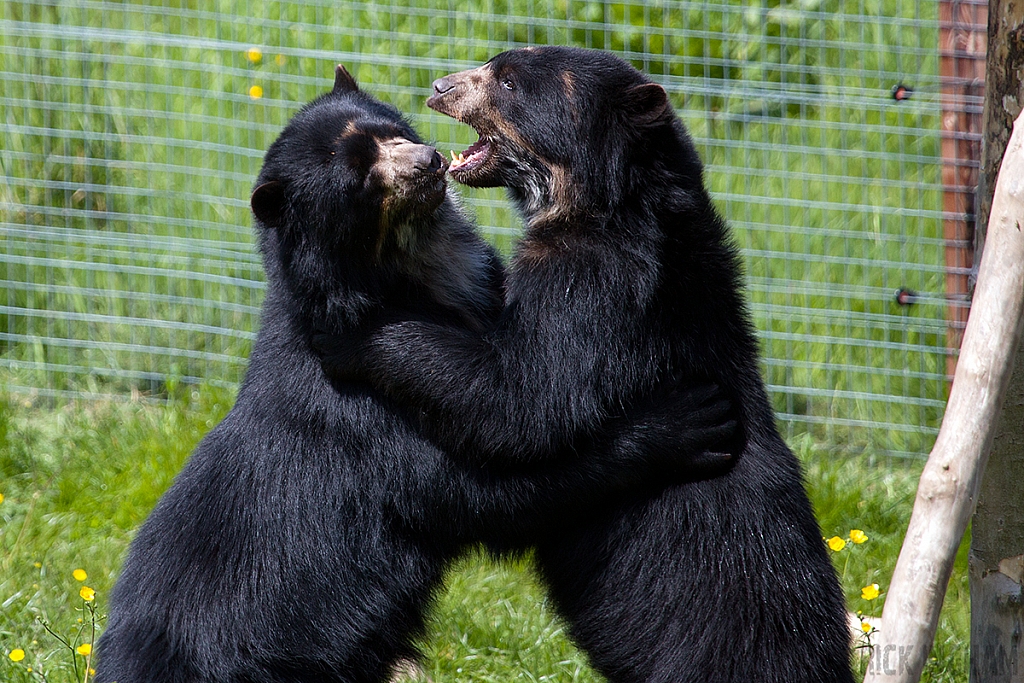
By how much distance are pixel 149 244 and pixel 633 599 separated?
3.84m

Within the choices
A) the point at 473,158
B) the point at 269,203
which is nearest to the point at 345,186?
the point at 269,203

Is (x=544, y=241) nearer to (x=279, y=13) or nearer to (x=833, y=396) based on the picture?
(x=833, y=396)

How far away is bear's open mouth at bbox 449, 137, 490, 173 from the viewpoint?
3781 millimetres

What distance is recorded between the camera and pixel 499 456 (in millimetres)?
3301

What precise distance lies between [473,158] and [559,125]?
0.34 meters

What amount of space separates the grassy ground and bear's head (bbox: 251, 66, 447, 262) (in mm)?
1050

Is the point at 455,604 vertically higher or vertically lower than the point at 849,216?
lower

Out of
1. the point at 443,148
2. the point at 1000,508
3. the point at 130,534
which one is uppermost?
the point at 443,148

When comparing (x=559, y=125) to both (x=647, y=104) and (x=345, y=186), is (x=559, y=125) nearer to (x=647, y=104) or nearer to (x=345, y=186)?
(x=647, y=104)

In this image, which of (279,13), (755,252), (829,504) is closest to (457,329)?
Result: (829,504)

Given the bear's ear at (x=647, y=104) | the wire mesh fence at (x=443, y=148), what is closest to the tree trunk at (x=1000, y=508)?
the bear's ear at (x=647, y=104)

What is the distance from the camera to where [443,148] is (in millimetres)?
6168

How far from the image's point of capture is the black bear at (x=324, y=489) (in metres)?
3.34

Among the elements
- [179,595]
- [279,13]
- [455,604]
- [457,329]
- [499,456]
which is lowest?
[455,604]
